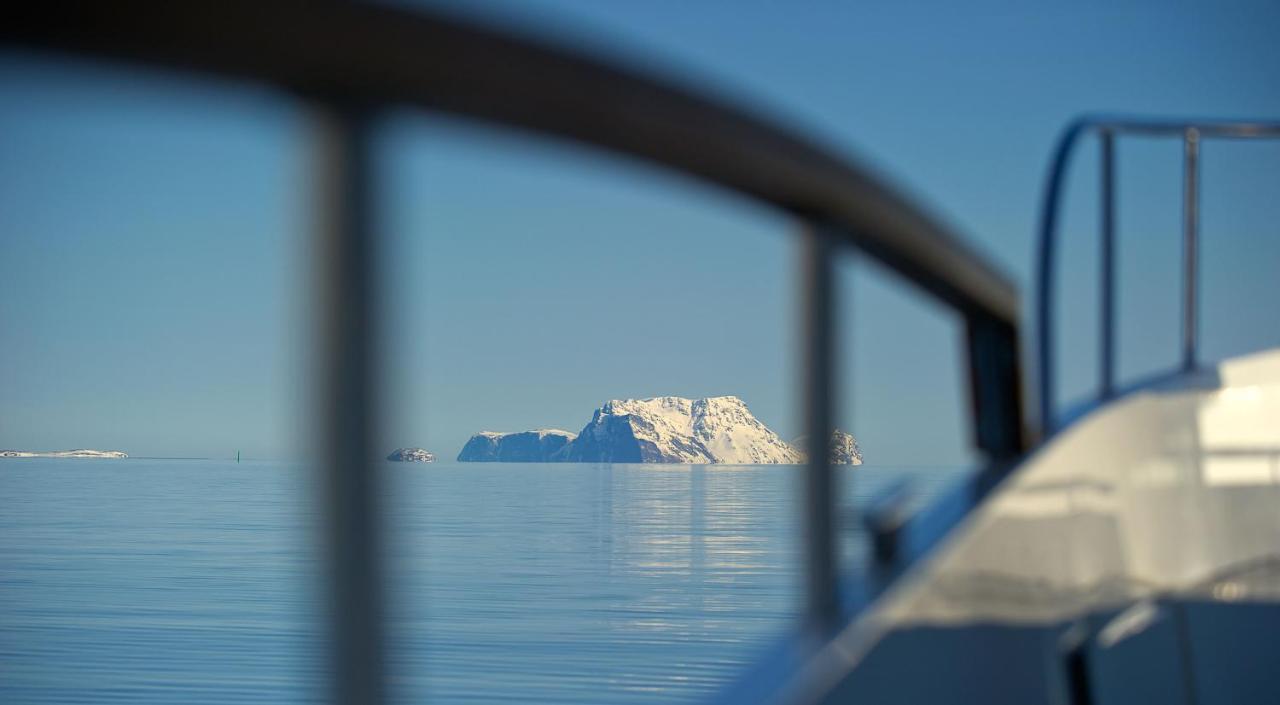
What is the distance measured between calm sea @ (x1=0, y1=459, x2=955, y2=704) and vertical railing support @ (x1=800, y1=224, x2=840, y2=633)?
0.03 meters

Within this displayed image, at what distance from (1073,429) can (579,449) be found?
150863mm

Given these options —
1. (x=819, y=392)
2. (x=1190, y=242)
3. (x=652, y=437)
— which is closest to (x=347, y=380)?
(x=819, y=392)

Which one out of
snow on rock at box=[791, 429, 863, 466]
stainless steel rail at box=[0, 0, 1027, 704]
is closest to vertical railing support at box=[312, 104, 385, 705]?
stainless steel rail at box=[0, 0, 1027, 704]

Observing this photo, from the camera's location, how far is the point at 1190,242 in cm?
292

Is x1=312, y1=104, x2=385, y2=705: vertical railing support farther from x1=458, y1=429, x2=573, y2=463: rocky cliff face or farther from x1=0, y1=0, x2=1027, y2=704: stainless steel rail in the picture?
x1=458, y1=429, x2=573, y2=463: rocky cliff face

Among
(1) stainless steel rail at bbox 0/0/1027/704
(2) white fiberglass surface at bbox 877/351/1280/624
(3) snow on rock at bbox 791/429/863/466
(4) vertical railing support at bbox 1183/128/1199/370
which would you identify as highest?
(4) vertical railing support at bbox 1183/128/1199/370

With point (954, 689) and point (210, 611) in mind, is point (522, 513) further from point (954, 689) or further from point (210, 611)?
point (954, 689)

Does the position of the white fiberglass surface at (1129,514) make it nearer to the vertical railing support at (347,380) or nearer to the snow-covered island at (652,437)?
the vertical railing support at (347,380)

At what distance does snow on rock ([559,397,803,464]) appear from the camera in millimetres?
132750

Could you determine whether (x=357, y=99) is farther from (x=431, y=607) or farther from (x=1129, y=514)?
(x=431, y=607)

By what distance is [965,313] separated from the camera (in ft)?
6.34

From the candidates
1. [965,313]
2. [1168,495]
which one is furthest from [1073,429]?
[1168,495]

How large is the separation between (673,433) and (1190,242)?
137232 millimetres

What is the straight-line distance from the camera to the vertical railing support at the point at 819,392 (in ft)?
3.87
